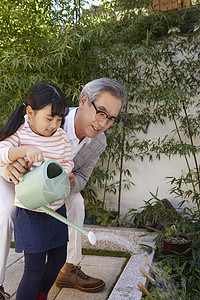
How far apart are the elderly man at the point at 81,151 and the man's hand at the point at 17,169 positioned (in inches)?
3.7

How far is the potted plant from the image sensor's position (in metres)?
2.37

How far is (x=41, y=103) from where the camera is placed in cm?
134

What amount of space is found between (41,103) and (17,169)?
0.30 metres

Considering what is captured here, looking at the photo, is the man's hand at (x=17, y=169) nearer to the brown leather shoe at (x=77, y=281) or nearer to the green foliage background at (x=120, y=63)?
the brown leather shoe at (x=77, y=281)

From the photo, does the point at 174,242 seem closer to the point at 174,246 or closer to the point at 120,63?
the point at 174,246

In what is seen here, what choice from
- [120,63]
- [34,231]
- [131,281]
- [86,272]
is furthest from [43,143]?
[120,63]

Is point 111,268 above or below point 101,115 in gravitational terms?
below

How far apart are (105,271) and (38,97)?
159 cm

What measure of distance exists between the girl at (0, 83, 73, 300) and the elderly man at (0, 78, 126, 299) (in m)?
0.15

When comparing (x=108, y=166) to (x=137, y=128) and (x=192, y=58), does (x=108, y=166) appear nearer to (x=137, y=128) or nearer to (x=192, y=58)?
(x=137, y=128)

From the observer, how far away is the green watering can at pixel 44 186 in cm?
120

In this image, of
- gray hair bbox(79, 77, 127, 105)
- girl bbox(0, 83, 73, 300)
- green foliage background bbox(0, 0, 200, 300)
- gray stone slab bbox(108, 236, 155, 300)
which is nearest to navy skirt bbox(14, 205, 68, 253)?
girl bbox(0, 83, 73, 300)

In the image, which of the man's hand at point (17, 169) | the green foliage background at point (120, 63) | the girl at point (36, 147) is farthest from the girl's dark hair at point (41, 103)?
the green foliage background at point (120, 63)

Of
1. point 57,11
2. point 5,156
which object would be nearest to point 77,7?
point 57,11
